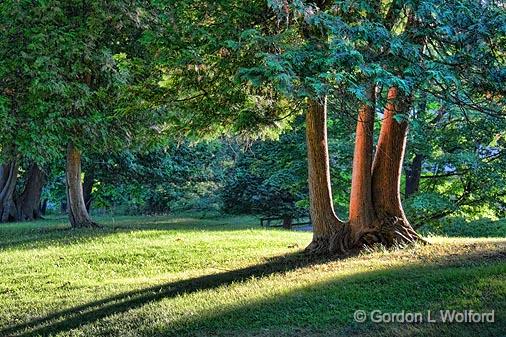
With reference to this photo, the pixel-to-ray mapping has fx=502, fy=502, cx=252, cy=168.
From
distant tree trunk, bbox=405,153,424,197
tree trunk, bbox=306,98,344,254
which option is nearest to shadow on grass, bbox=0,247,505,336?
tree trunk, bbox=306,98,344,254

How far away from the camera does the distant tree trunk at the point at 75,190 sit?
16.1 metres

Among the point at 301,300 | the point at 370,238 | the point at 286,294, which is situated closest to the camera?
the point at 301,300

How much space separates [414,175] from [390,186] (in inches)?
333

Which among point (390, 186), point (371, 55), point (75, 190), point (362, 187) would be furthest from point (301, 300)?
point (75, 190)

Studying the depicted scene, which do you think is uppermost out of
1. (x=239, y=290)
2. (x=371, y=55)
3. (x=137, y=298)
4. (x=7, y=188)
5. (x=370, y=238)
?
(x=371, y=55)

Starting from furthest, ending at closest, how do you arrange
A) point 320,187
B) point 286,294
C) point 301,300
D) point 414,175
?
point 414,175 → point 320,187 → point 286,294 → point 301,300

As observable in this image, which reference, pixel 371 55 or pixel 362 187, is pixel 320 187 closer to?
pixel 362 187

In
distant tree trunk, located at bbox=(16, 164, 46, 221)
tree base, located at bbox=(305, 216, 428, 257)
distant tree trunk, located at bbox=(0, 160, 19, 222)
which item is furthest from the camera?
distant tree trunk, located at bbox=(16, 164, 46, 221)

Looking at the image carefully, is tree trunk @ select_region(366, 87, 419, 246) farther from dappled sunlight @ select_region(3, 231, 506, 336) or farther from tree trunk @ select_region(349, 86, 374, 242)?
dappled sunlight @ select_region(3, 231, 506, 336)

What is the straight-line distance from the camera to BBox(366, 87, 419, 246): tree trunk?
9.43 m

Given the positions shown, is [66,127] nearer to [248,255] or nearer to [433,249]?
[248,255]

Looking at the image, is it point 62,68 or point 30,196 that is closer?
point 62,68

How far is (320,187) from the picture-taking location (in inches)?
393

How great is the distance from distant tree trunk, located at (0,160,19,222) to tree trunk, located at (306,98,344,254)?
16368mm
